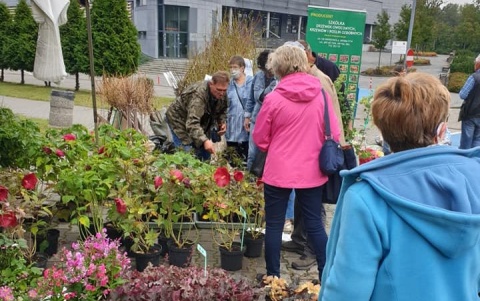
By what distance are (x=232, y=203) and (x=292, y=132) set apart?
0.93 meters

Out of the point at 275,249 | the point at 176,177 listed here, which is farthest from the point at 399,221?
the point at 176,177

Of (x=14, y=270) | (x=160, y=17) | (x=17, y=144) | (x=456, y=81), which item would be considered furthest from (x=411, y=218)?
(x=160, y=17)

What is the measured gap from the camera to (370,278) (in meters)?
1.38

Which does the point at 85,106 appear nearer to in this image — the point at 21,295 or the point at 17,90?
the point at 17,90

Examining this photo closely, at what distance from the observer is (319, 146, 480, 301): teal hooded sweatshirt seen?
1344 millimetres

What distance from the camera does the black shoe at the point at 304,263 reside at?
12.7ft

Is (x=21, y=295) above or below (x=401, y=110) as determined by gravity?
below

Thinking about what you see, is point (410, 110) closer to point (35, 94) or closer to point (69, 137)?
point (69, 137)

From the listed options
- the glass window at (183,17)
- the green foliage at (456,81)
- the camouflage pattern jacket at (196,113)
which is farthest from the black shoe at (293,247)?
the glass window at (183,17)

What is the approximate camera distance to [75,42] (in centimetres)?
1927

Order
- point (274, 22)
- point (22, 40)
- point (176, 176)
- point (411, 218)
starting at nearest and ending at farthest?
point (411, 218) → point (176, 176) → point (22, 40) → point (274, 22)

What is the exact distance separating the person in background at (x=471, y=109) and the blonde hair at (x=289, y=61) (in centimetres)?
509

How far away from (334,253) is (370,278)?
0.60 feet

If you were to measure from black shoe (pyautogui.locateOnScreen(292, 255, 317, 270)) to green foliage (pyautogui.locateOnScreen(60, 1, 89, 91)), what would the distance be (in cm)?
1705
